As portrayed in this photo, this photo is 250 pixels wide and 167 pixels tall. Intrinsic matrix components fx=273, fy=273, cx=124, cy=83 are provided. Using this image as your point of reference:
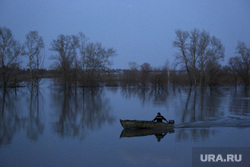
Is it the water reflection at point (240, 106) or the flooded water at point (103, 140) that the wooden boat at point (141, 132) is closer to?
the flooded water at point (103, 140)

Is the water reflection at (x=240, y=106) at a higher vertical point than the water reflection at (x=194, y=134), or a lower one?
higher

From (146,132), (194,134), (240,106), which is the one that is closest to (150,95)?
(240,106)

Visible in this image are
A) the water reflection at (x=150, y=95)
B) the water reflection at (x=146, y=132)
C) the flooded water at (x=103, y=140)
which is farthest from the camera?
the water reflection at (x=150, y=95)

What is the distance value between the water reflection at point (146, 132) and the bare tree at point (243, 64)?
222ft

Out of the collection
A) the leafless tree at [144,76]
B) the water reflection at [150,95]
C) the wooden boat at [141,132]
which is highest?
the leafless tree at [144,76]

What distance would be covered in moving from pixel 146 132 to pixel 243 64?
7160cm

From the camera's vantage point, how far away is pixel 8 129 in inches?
621

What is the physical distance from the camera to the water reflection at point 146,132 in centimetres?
1421

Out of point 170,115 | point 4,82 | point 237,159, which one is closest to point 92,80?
point 4,82

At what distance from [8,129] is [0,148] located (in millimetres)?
4288

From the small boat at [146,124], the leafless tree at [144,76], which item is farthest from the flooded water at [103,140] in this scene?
the leafless tree at [144,76]

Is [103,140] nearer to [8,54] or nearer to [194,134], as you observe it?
[194,134]

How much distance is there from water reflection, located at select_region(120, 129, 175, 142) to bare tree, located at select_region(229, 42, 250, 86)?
6778cm

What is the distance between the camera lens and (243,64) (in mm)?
77938
